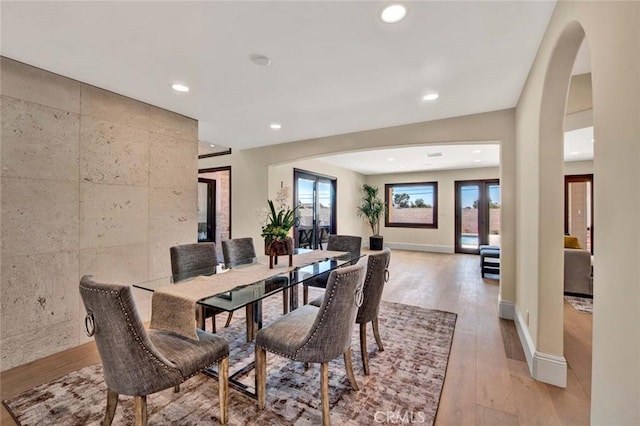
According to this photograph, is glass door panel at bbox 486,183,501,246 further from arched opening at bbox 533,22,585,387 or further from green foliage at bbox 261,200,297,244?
green foliage at bbox 261,200,297,244

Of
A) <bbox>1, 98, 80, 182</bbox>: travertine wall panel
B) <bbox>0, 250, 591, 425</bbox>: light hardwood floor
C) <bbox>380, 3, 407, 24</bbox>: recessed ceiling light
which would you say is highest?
<bbox>380, 3, 407, 24</bbox>: recessed ceiling light

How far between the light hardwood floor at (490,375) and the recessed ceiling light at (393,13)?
2.59 meters

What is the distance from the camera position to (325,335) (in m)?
1.61

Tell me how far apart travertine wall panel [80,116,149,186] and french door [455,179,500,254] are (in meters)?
8.12

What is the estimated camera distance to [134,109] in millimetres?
3152

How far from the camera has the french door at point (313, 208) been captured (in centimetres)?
643

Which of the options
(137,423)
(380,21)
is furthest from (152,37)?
(137,423)

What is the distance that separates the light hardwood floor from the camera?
69.9 inches

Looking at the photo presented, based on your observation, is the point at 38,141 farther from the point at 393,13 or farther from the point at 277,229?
the point at 393,13

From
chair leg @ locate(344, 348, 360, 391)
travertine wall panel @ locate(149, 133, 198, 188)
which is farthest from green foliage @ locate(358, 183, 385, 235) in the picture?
chair leg @ locate(344, 348, 360, 391)

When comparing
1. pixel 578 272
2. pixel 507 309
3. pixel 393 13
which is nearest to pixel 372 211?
pixel 578 272

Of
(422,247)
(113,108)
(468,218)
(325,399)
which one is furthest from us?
(422,247)

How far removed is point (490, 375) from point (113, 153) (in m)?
4.23

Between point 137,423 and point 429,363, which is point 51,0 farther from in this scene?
point 429,363
